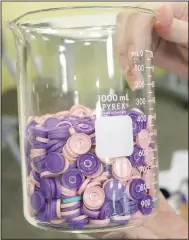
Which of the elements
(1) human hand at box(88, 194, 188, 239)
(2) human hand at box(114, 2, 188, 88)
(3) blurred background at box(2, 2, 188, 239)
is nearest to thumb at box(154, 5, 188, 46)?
(2) human hand at box(114, 2, 188, 88)

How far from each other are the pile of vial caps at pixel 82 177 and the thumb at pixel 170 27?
0.64ft

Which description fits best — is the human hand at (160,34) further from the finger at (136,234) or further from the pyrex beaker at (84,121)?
the finger at (136,234)

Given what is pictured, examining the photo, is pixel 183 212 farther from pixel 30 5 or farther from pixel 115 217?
pixel 30 5

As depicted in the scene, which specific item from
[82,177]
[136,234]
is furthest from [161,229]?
[82,177]

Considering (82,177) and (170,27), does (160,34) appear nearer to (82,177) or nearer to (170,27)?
(170,27)

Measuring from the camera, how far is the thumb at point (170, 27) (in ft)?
2.45

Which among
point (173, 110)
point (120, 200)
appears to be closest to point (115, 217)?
point (120, 200)

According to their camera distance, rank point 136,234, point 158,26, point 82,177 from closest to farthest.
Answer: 1. point 82,177
2. point 158,26
3. point 136,234

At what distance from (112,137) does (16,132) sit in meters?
0.28

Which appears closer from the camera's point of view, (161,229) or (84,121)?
(84,121)

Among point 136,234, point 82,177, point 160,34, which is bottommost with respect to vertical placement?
point 136,234

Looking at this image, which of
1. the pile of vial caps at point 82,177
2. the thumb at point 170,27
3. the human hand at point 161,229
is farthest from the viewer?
the human hand at point 161,229

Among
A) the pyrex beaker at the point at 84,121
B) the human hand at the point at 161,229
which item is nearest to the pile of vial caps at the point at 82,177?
the pyrex beaker at the point at 84,121

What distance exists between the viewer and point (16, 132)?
2.79 feet
